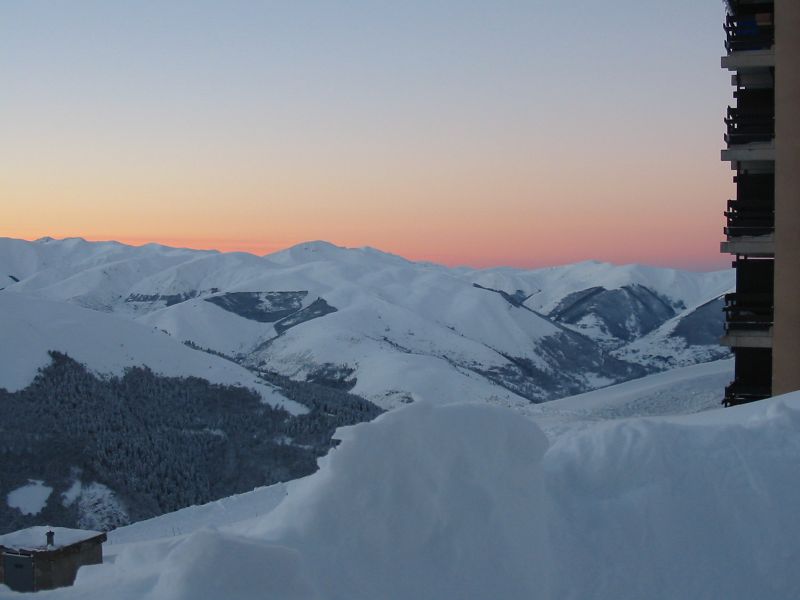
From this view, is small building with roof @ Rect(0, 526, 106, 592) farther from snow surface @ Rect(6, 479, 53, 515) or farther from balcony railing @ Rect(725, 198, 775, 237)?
snow surface @ Rect(6, 479, 53, 515)

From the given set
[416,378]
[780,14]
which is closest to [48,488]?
[780,14]

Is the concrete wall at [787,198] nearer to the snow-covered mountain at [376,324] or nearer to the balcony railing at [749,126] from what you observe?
the balcony railing at [749,126]

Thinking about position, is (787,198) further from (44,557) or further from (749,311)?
(44,557)

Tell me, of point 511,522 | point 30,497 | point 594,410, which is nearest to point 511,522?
point 511,522

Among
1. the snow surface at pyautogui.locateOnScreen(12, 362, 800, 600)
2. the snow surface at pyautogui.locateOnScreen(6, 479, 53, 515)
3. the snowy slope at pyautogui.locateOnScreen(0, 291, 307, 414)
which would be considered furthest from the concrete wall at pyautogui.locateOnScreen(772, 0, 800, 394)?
the snowy slope at pyautogui.locateOnScreen(0, 291, 307, 414)

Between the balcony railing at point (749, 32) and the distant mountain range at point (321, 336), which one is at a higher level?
the balcony railing at point (749, 32)

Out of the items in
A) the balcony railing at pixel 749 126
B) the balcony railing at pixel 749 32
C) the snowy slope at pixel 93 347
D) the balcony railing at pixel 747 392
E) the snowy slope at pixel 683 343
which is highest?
the balcony railing at pixel 749 32

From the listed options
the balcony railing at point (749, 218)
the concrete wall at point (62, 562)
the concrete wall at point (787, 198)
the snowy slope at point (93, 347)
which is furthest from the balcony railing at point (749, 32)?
the snowy slope at point (93, 347)
